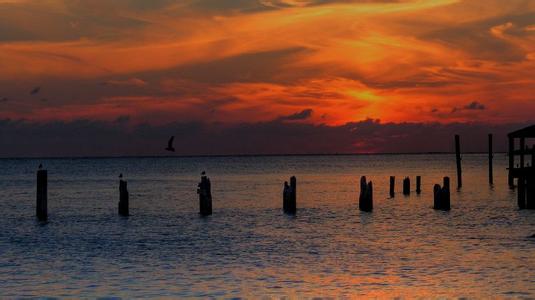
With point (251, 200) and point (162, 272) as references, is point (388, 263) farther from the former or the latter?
point (251, 200)

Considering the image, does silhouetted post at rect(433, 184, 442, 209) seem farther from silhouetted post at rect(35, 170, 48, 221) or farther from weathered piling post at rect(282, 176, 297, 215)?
silhouetted post at rect(35, 170, 48, 221)

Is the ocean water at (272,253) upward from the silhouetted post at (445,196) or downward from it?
downward

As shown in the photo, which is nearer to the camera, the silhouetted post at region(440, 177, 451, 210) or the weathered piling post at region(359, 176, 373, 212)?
the weathered piling post at region(359, 176, 373, 212)

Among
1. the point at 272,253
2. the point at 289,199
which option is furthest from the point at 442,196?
the point at 272,253

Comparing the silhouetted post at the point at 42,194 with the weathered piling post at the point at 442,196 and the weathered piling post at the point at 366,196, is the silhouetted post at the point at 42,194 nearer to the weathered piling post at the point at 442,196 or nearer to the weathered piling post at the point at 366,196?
the weathered piling post at the point at 366,196

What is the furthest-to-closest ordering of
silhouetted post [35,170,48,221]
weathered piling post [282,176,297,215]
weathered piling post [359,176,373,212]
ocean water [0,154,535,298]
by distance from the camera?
weathered piling post [359,176,373,212] < weathered piling post [282,176,297,215] < silhouetted post [35,170,48,221] < ocean water [0,154,535,298]

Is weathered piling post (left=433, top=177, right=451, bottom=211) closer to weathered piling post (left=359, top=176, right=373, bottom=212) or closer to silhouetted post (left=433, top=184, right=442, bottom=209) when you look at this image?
silhouetted post (left=433, top=184, right=442, bottom=209)

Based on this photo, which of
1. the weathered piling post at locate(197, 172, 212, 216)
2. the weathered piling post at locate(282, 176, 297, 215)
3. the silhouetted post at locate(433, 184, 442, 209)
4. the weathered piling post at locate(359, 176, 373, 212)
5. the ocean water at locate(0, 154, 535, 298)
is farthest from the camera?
the silhouetted post at locate(433, 184, 442, 209)

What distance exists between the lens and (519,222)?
36.5 metres

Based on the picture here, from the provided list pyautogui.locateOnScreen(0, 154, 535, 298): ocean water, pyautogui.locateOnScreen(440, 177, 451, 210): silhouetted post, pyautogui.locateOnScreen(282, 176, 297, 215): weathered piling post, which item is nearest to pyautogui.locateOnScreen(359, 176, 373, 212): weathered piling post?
pyautogui.locateOnScreen(0, 154, 535, 298): ocean water

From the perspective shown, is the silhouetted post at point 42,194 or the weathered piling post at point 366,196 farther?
the weathered piling post at point 366,196

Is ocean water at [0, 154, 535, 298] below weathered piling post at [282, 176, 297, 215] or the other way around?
below

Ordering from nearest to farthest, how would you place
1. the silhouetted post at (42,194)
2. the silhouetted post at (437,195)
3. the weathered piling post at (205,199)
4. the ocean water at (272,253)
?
the ocean water at (272,253), the silhouetted post at (42,194), the weathered piling post at (205,199), the silhouetted post at (437,195)

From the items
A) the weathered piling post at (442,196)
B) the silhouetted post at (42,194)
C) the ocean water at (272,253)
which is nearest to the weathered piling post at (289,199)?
the ocean water at (272,253)
